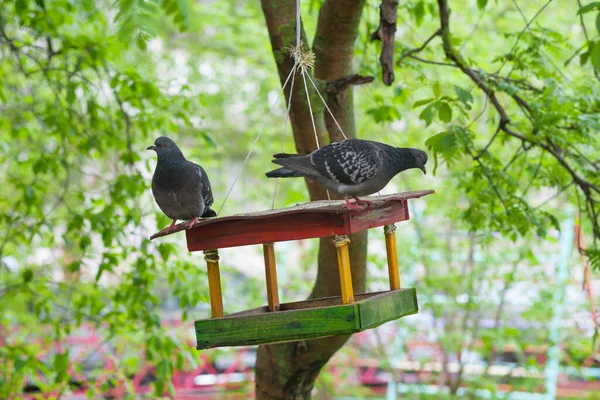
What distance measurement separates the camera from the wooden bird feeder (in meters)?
2.54

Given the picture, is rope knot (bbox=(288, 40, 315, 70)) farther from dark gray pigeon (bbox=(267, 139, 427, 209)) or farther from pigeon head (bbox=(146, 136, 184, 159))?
pigeon head (bbox=(146, 136, 184, 159))

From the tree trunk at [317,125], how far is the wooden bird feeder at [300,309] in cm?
80

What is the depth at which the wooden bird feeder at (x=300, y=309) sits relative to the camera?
8.35 ft

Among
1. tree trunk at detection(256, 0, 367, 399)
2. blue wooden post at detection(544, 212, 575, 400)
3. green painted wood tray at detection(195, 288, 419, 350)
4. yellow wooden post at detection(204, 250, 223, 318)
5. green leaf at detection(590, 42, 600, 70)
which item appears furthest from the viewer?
blue wooden post at detection(544, 212, 575, 400)

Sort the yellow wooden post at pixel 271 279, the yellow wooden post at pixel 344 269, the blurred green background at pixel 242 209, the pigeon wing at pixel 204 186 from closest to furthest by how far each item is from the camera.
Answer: the yellow wooden post at pixel 344 269
the pigeon wing at pixel 204 186
the yellow wooden post at pixel 271 279
the blurred green background at pixel 242 209

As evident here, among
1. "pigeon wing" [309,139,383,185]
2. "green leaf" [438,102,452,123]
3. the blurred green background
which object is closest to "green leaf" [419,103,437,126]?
"green leaf" [438,102,452,123]

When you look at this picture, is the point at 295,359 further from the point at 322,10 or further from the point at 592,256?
the point at 322,10

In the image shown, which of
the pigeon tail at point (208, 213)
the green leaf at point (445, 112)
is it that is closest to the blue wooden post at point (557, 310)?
the green leaf at point (445, 112)

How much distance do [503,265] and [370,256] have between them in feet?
5.75

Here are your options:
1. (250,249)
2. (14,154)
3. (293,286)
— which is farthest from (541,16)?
(14,154)

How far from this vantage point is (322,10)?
353cm

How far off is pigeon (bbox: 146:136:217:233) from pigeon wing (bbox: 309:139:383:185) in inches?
22.1

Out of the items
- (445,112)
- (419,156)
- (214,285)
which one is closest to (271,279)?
(214,285)

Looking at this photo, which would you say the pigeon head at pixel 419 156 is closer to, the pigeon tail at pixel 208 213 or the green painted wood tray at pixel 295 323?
the green painted wood tray at pixel 295 323
